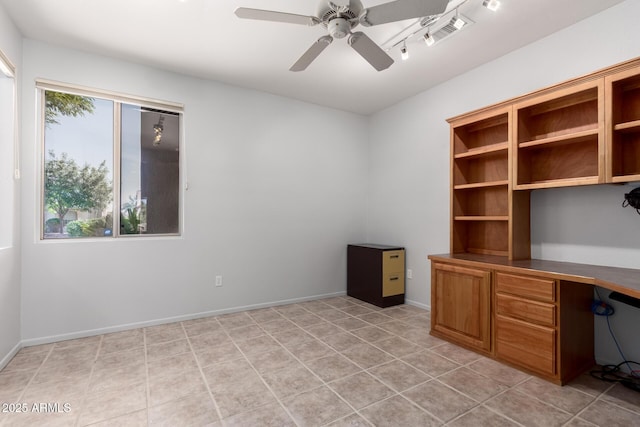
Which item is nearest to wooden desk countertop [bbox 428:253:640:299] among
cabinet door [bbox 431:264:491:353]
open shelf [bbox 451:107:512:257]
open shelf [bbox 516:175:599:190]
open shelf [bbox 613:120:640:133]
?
cabinet door [bbox 431:264:491:353]

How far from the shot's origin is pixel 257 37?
271 centimetres

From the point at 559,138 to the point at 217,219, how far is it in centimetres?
338

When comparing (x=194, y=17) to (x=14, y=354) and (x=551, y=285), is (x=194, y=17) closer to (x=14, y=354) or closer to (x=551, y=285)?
(x=14, y=354)

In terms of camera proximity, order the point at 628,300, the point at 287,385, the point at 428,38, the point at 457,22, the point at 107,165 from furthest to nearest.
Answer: the point at 107,165
the point at 428,38
the point at 457,22
the point at 287,385
the point at 628,300

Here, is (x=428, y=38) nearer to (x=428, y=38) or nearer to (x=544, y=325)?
(x=428, y=38)

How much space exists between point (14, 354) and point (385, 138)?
183 inches

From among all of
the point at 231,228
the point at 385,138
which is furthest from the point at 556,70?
the point at 231,228

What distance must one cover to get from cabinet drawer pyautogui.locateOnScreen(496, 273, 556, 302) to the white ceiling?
2055 mm

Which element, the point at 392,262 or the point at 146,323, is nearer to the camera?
the point at 146,323

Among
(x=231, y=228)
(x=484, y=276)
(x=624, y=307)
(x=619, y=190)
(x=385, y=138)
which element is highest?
(x=385, y=138)

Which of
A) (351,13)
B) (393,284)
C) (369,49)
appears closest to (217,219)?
(393,284)

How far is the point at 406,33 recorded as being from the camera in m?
2.61

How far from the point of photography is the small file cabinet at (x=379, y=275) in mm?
3910

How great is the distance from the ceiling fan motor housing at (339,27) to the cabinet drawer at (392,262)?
2.67 metres
